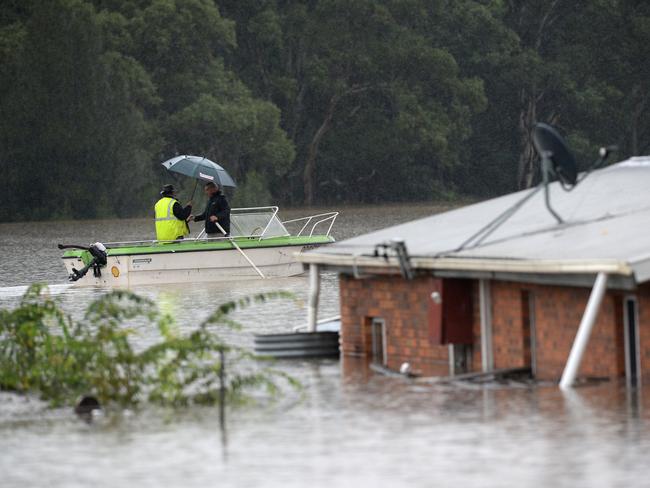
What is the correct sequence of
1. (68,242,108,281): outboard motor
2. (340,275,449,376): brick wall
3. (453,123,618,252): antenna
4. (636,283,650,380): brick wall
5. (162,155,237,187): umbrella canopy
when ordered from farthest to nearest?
(162,155,237,187): umbrella canopy, (68,242,108,281): outboard motor, (340,275,449,376): brick wall, (453,123,618,252): antenna, (636,283,650,380): brick wall

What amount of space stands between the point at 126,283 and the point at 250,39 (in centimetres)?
6395

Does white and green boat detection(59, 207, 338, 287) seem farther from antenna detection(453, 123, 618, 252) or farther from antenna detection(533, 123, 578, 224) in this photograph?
antenna detection(533, 123, 578, 224)

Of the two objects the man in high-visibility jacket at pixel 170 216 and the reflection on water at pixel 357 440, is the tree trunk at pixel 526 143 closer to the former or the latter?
the man in high-visibility jacket at pixel 170 216

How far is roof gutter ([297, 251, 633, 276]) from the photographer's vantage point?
55.5 feet

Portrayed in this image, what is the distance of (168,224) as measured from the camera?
→ 37.1 m

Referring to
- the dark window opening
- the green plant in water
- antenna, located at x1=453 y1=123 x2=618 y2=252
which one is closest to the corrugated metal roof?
antenna, located at x1=453 y1=123 x2=618 y2=252

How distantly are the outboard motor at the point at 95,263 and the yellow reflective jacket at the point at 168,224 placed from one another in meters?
1.22

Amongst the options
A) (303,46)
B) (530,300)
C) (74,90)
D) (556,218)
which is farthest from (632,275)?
(303,46)

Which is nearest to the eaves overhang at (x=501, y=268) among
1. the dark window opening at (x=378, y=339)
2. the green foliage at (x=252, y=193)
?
the dark window opening at (x=378, y=339)

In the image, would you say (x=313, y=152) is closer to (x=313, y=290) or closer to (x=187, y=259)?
(x=187, y=259)

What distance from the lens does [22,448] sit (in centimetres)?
1569

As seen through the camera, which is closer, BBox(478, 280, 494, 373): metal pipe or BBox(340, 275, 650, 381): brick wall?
BBox(340, 275, 650, 381): brick wall

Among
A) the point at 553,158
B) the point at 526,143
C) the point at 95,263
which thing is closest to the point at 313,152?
the point at 526,143

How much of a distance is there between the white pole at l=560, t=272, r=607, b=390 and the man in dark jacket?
18.4 m
